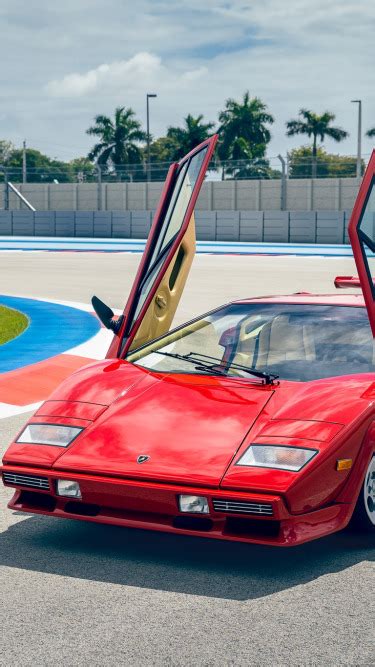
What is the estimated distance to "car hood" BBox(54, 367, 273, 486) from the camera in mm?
4516

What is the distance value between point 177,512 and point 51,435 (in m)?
0.82

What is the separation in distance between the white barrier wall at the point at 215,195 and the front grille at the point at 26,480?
1643 inches

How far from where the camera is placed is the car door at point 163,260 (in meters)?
5.90

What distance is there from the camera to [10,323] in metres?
14.8

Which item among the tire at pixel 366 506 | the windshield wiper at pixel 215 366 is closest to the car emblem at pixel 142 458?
the windshield wiper at pixel 215 366

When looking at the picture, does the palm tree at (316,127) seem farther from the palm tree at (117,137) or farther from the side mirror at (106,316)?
the side mirror at (106,316)

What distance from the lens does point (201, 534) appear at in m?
4.39

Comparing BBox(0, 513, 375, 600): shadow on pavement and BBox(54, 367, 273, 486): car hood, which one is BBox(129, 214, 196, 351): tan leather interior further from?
BBox(0, 513, 375, 600): shadow on pavement

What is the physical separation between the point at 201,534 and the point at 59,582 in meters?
0.62

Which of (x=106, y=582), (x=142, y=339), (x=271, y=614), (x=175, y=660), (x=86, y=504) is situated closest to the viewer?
(x=175, y=660)

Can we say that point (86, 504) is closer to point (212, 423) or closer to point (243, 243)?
point (212, 423)

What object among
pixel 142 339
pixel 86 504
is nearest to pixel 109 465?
pixel 86 504

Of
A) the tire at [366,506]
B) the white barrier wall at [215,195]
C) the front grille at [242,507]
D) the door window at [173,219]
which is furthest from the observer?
the white barrier wall at [215,195]

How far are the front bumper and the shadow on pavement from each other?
180 millimetres
